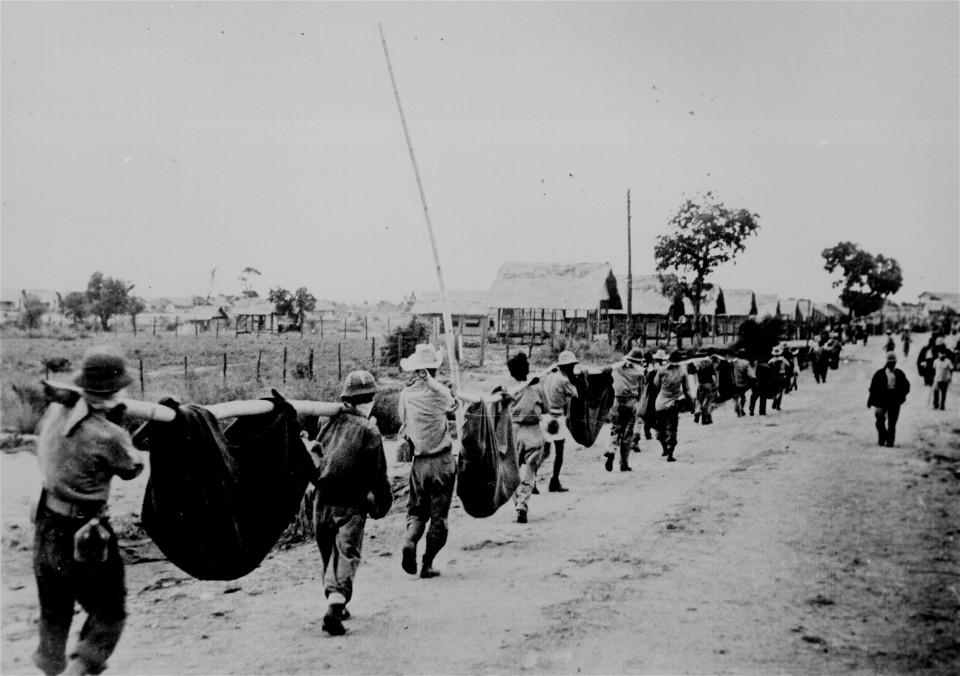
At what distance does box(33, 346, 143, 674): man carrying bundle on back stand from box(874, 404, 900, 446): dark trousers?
13.0m

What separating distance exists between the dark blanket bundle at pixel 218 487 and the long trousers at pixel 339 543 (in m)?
0.46

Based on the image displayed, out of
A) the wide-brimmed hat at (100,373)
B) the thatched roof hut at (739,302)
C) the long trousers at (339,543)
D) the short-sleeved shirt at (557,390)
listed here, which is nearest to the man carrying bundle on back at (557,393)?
the short-sleeved shirt at (557,390)

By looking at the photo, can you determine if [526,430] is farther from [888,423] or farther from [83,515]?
[888,423]

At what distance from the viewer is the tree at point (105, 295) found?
2652 cm

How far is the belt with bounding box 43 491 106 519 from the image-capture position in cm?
321

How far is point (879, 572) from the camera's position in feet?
20.6

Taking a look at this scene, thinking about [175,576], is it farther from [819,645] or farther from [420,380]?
[819,645]

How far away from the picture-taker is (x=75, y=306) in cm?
2511

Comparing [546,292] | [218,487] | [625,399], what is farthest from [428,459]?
[546,292]

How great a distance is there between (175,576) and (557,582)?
134 inches

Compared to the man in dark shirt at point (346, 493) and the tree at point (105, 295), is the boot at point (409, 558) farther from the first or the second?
the tree at point (105, 295)

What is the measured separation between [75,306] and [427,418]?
23.6 metres

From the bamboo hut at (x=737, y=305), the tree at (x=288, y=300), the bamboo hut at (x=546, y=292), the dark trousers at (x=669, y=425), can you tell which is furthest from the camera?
the bamboo hut at (x=737, y=305)

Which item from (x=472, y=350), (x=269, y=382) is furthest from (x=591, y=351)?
(x=269, y=382)
